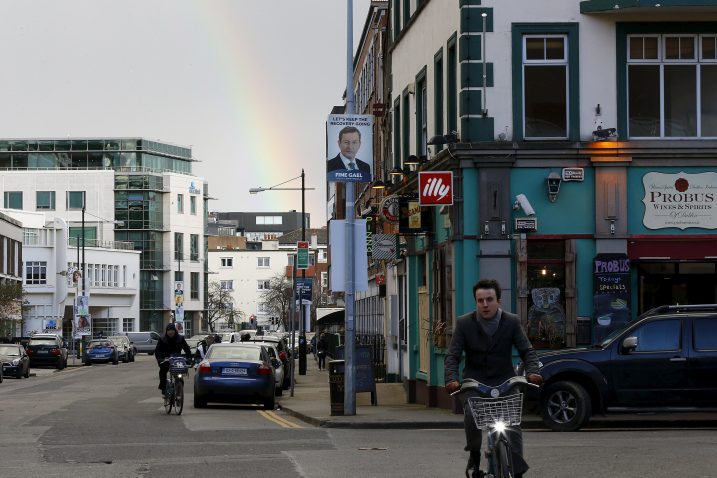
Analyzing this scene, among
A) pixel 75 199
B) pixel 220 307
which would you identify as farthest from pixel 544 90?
pixel 220 307

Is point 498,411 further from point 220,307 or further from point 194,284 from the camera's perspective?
point 220,307

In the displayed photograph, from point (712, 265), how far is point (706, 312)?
4.20 metres

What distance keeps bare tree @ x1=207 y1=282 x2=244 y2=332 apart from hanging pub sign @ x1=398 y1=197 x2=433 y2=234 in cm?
11388

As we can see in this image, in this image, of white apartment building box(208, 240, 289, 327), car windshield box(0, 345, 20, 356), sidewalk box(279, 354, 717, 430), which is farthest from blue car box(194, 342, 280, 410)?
white apartment building box(208, 240, 289, 327)

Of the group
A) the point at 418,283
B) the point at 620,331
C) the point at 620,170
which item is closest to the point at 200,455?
the point at 620,331

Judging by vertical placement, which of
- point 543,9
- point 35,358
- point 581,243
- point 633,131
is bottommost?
point 35,358

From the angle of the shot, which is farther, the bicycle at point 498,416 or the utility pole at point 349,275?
the utility pole at point 349,275

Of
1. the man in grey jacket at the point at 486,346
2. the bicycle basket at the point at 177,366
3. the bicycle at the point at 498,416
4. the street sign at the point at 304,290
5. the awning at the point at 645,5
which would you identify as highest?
the awning at the point at 645,5

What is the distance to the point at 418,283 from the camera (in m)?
29.8

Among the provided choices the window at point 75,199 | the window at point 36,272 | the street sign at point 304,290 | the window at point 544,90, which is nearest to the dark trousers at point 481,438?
the window at point 544,90

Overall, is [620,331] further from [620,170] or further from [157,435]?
[157,435]

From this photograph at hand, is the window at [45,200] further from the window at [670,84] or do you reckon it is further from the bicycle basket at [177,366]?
the window at [670,84]

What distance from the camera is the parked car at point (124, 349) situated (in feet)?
252

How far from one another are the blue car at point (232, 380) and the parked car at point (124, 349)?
47.9m
